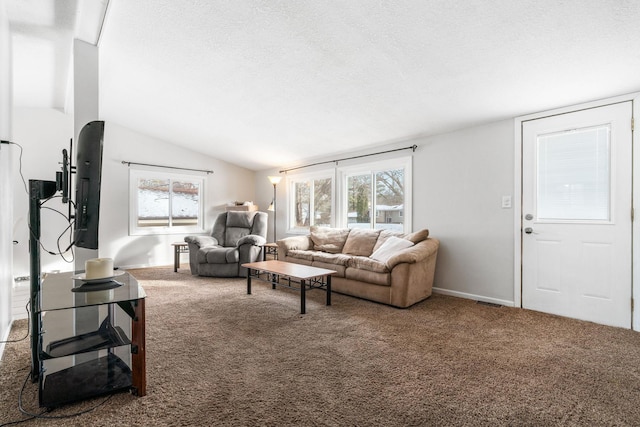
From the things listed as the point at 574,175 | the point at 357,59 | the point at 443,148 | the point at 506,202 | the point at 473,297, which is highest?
the point at 357,59

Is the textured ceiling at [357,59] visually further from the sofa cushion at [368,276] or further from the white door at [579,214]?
the sofa cushion at [368,276]

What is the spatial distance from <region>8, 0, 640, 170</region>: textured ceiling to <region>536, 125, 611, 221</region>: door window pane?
0.37m

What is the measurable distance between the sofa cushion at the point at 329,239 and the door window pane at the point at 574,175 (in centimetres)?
242

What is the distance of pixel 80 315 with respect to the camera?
2197 millimetres

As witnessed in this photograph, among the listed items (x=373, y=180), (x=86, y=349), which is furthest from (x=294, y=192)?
(x=86, y=349)

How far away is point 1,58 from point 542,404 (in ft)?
13.1

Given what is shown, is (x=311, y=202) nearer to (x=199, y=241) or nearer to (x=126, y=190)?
(x=199, y=241)

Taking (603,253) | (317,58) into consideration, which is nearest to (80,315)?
(317,58)

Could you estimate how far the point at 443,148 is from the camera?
3908 millimetres

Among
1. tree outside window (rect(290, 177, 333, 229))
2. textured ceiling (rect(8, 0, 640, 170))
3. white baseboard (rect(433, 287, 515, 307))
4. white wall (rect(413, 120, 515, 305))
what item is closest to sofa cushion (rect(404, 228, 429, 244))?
white wall (rect(413, 120, 515, 305))

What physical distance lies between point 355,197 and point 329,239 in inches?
34.1

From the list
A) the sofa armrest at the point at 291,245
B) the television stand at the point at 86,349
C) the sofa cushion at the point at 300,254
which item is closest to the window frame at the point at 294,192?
the sofa armrest at the point at 291,245

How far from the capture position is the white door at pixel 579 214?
274 cm

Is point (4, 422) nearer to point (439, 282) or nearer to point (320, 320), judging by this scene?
point (320, 320)
